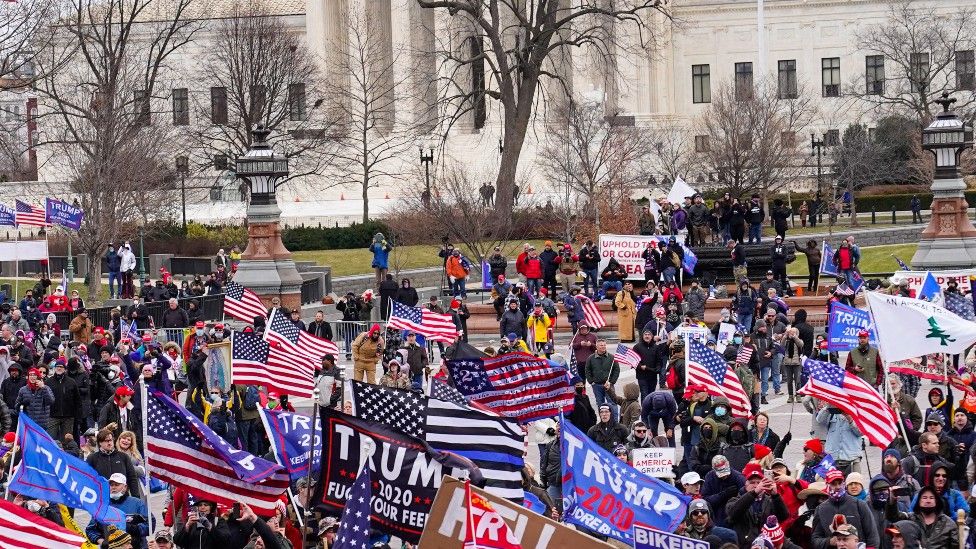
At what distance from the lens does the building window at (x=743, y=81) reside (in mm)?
74425

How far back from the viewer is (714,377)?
22.5m

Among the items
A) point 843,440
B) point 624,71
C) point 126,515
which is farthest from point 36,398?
point 624,71

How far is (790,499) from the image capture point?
17500 mm

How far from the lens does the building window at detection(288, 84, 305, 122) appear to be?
75.6 meters

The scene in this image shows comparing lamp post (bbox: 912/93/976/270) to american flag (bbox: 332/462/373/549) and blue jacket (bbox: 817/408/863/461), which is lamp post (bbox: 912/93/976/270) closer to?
blue jacket (bbox: 817/408/863/461)

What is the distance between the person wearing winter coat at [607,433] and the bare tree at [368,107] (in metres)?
54.8

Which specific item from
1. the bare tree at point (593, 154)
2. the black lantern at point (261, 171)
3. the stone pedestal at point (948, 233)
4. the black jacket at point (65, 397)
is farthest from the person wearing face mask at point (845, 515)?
the bare tree at point (593, 154)

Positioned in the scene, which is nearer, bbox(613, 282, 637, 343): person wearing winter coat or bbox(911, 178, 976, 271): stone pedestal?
bbox(613, 282, 637, 343): person wearing winter coat

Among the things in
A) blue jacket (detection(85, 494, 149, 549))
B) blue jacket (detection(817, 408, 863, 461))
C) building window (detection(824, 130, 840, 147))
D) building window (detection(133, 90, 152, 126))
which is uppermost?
building window (detection(133, 90, 152, 126))

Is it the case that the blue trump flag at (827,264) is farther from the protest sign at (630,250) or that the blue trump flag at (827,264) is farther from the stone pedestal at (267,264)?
the stone pedestal at (267,264)

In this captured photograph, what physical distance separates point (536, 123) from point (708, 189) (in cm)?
1242

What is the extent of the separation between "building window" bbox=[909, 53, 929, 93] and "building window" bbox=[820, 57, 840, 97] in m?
6.42

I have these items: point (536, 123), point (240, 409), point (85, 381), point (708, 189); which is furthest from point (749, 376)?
point (536, 123)

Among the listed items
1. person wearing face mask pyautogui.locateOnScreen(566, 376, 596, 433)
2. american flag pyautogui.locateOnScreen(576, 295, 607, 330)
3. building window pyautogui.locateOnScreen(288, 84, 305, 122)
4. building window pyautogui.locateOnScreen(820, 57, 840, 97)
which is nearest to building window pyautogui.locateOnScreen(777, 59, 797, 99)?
building window pyautogui.locateOnScreen(820, 57, 840, 97)
